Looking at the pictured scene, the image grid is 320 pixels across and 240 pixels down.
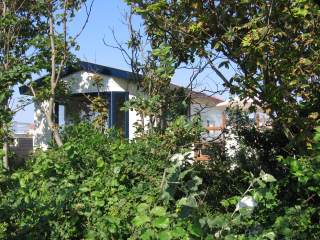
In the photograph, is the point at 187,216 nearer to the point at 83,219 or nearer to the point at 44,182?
the point at 83,219

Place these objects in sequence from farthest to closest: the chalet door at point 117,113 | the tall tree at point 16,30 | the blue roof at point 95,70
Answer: the chalet door at point 117,113 → the blue roof at point 95,70 → the tall tree at point 16,30

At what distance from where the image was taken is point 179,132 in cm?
633

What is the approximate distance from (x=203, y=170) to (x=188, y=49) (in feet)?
8.15

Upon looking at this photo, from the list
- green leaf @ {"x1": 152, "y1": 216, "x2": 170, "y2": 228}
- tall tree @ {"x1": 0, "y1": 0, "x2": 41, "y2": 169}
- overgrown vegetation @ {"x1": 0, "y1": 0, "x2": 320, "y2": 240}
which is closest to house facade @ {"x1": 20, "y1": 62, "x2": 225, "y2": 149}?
tall tree @ {"x1": 0, "y1": 0, "x2": 41, "y2": 169}

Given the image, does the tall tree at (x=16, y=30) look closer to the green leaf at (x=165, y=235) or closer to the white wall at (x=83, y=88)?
the white wall at (x=83, y=88)

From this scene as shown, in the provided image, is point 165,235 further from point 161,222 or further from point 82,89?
point 82,89

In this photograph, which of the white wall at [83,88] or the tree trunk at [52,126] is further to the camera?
the white wall at [83,88]

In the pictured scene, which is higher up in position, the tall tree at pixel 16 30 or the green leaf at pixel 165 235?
the tall tree at pixel 16 30

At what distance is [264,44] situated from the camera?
4527 millimetres

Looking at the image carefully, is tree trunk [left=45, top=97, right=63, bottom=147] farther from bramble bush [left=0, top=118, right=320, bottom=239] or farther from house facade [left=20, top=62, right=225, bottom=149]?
bramble bush [left=0, top=118, right=320, bottom=239]

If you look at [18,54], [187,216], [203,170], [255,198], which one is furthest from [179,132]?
[18,54]

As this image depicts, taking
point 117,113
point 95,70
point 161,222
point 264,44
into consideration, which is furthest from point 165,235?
point 95,70

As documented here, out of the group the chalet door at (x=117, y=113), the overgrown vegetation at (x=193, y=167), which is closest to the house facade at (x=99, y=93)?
the chalet door at (x=117, y=113)

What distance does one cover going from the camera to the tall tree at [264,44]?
463 cm
